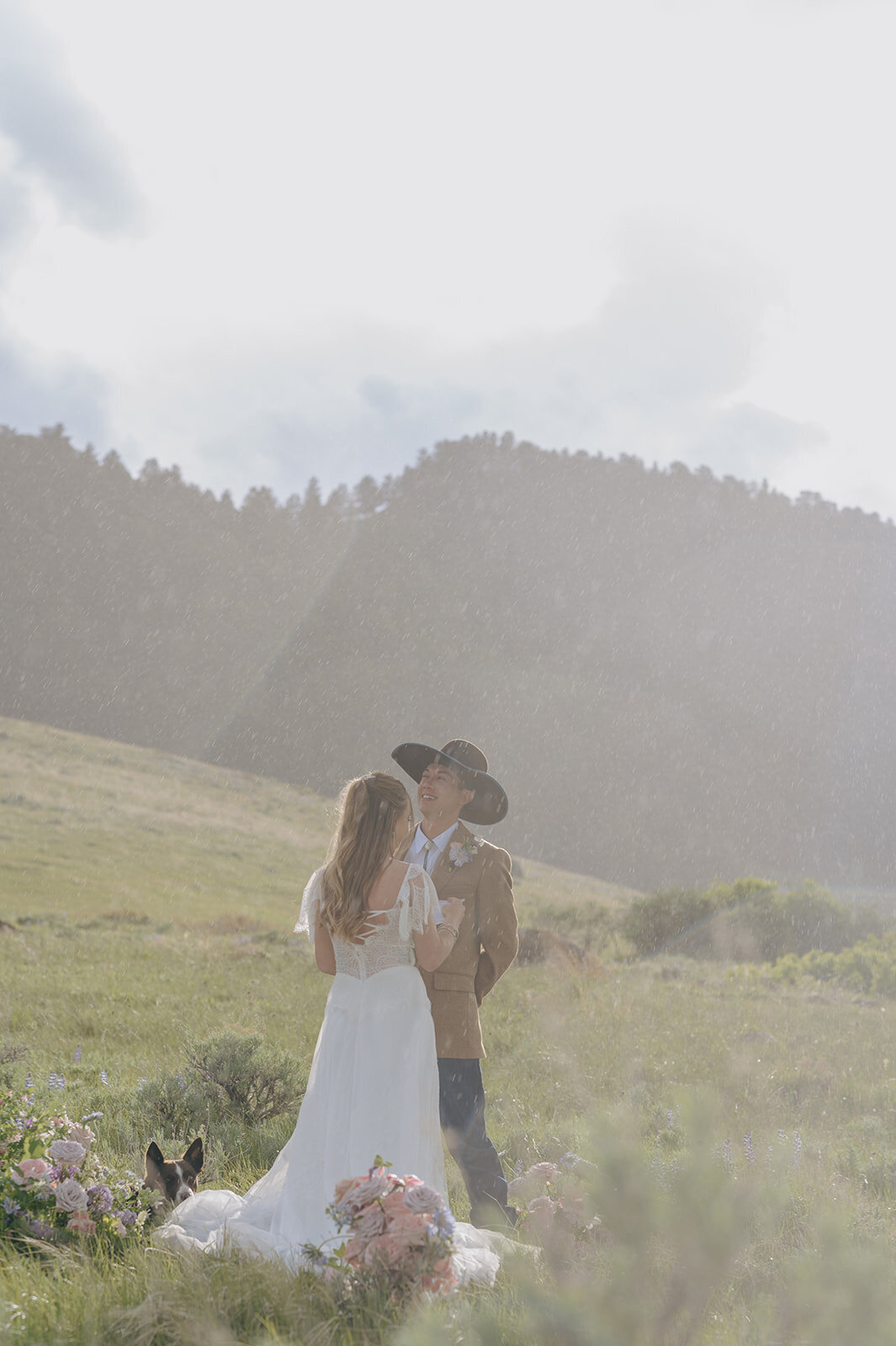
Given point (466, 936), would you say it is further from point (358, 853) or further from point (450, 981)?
point (358, 853)

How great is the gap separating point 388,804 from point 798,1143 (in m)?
3.43

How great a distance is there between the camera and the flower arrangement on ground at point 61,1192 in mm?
3326

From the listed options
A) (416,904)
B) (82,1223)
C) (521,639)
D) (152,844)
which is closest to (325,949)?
(416,904)

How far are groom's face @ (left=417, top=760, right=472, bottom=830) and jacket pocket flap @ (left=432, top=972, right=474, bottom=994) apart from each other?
0.69 metres

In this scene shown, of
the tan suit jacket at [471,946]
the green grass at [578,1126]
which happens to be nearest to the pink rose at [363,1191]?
the green grass at [578,1126]

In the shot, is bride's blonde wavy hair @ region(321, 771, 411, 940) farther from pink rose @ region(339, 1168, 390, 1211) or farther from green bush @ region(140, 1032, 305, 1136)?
green bush @ region(140, 1032, 305, 1136)

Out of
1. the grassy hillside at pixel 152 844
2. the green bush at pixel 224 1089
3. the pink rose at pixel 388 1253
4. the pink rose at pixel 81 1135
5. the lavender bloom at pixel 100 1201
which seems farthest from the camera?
the grassy hillside at pixel 152 844

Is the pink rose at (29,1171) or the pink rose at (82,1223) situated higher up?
the pink rose at (29,1171)

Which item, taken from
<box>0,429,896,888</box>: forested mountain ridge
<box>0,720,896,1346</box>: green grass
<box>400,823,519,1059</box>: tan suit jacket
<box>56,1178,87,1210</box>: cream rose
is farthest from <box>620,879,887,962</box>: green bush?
<box>0,429,896,888</box>: forested mountain ridge

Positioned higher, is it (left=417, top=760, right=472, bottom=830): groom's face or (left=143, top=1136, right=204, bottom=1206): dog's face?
(left=417, top=760, right=472, bottom=830): groom's face

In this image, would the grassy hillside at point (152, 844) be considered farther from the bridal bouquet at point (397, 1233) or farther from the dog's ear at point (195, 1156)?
the bridal bouquet at point (397, 1233)

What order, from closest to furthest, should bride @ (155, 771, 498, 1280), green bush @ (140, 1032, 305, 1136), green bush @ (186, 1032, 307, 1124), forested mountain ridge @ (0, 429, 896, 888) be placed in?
bride @ (155, 771, 498, 1280)
green bush @ (140, 1032, 305, 1136)
green bush @ (186, 1032, 307, 1124)
forested mountain ridge @ (0, 429, 896, 888)

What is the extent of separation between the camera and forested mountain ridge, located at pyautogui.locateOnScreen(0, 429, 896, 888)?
106312 millimetres

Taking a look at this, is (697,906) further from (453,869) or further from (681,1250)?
(681,1250)
